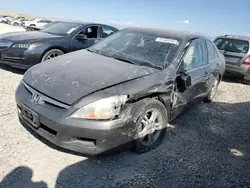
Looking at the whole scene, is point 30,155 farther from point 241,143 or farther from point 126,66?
point 241,143

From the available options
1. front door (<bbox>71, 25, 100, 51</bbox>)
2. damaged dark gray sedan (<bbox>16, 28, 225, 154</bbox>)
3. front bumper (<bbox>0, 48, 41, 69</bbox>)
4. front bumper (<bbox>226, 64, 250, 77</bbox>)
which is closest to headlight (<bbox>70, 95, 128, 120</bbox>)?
damaged dark gray sedan (<bbox>16, 28, 225, 154</bbox>)

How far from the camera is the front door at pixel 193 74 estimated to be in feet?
11.7

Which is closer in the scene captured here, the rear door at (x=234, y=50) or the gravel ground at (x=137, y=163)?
the gravel ground at (x=137, y=163)

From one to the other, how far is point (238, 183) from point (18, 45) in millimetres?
5260

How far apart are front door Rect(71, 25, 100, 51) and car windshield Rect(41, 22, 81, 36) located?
0.29 m

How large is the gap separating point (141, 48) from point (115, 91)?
139 cm

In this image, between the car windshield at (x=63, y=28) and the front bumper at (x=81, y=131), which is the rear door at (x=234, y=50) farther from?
the front bumper at (x=81, y=131)

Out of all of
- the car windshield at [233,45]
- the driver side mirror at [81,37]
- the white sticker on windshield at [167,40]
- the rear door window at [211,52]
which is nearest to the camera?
the white sticker on windshield at [167,40]

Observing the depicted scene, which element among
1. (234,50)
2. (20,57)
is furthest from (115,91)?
(234,50)

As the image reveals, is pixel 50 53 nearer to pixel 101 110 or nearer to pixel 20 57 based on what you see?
pixel 20 57

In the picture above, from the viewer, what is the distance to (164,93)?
3.18 meters

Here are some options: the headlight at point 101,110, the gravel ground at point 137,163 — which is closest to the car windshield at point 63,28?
the gravel ground at point 137,163

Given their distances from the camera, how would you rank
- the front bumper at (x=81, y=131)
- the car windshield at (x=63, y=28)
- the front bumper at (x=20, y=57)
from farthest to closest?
the car windshield at (x=63, y=28) < the front bumper at (x=20, y=57) < the front bumper at (x=81, y=131)

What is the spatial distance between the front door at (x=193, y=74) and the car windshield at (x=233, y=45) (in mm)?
4015
